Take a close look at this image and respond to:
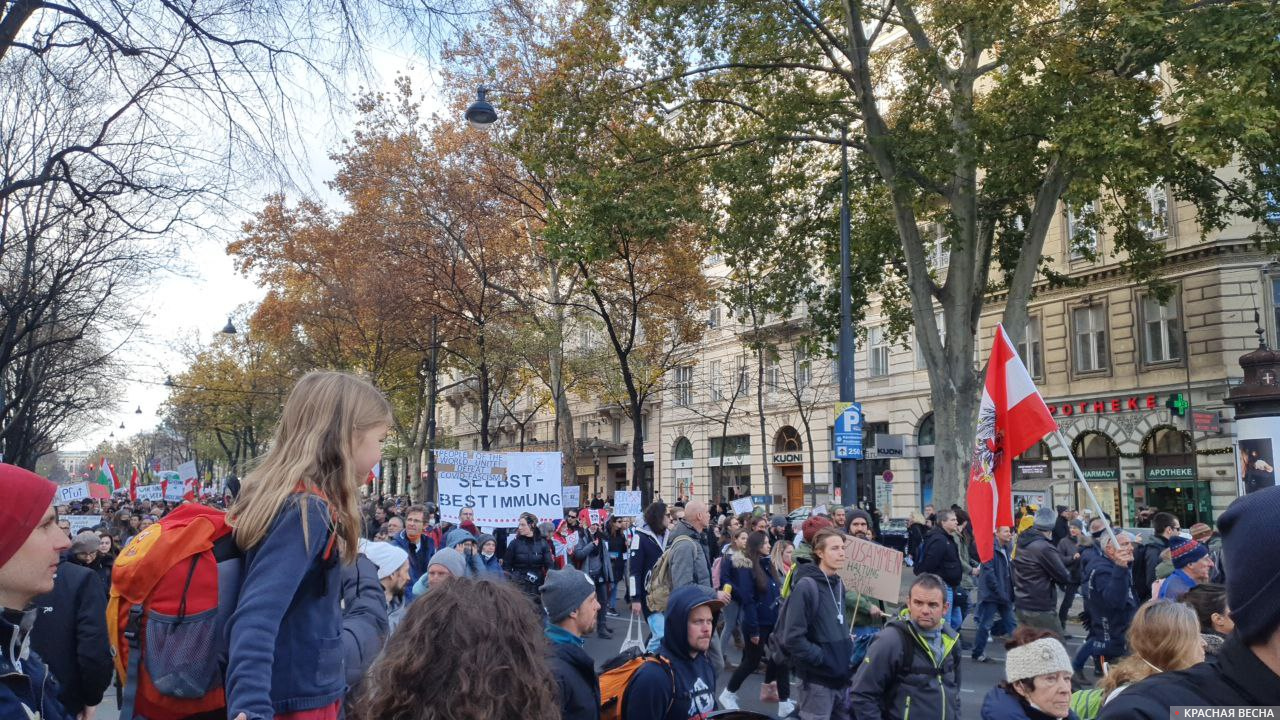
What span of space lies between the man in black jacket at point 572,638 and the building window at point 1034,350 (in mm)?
31929

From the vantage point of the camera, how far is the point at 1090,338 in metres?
31.6

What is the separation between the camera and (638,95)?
1900 centimetres

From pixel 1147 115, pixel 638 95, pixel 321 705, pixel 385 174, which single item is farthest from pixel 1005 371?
pixel 385 174

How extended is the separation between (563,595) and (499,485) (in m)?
9.63

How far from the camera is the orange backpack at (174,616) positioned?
8.16 feet

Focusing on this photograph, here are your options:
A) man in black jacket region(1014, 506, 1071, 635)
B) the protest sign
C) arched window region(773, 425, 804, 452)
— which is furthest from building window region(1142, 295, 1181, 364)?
the protest sign

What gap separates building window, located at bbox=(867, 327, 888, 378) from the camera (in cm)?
3900

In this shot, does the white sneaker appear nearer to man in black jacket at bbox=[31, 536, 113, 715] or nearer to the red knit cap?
man in black jacket at bbox=[31, 536, 113, 715]

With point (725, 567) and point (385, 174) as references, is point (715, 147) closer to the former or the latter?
point (725, 567)

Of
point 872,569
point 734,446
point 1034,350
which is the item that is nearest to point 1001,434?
point 872,569

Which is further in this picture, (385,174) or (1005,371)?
(385,174)

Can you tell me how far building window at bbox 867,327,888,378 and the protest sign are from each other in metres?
32.2

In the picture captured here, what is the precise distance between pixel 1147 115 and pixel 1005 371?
1139 cm

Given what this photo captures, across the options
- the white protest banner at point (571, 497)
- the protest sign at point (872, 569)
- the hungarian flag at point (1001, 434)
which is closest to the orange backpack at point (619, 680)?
the protest sign at point (872, 569)
